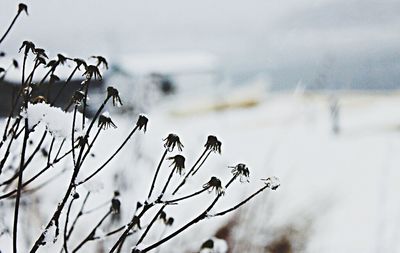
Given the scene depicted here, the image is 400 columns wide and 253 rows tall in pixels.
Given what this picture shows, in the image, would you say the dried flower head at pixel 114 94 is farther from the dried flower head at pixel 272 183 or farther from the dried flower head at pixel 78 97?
the dried flower head at pixel 272 183

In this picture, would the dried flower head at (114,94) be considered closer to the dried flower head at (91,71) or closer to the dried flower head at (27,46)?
the dried flower head at (91,71)

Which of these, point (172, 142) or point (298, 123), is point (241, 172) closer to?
point (172, 142)

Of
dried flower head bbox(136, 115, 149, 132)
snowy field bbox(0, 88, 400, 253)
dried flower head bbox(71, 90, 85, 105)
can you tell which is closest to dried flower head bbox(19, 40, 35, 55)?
dried flower head bbox(71, 90, 85, 105)

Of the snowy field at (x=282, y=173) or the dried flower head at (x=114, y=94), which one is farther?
the snowy field at (x=282, y=173)

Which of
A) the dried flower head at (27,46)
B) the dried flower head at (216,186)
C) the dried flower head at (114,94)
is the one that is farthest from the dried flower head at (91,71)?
the dried flower head at (216,186)

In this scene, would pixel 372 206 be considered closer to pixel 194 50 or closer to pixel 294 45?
pixel 294 45

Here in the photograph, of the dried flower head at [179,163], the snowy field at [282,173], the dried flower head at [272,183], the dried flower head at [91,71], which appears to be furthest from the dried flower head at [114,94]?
the snowy field at [282,173]

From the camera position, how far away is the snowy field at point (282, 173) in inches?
159

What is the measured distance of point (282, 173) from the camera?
6895mm

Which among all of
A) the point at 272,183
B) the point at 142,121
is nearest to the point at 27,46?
the point at 142,121

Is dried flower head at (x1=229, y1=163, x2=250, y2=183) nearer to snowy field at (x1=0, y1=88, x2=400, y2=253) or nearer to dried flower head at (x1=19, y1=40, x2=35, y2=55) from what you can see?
dried flower head at (x1=19, y1=40, x2=35, y2=55)

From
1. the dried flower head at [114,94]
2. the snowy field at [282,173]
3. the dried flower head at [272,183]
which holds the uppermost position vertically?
the snowy field at [282,173]

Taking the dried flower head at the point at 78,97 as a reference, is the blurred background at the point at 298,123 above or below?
above

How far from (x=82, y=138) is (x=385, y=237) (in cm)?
405
